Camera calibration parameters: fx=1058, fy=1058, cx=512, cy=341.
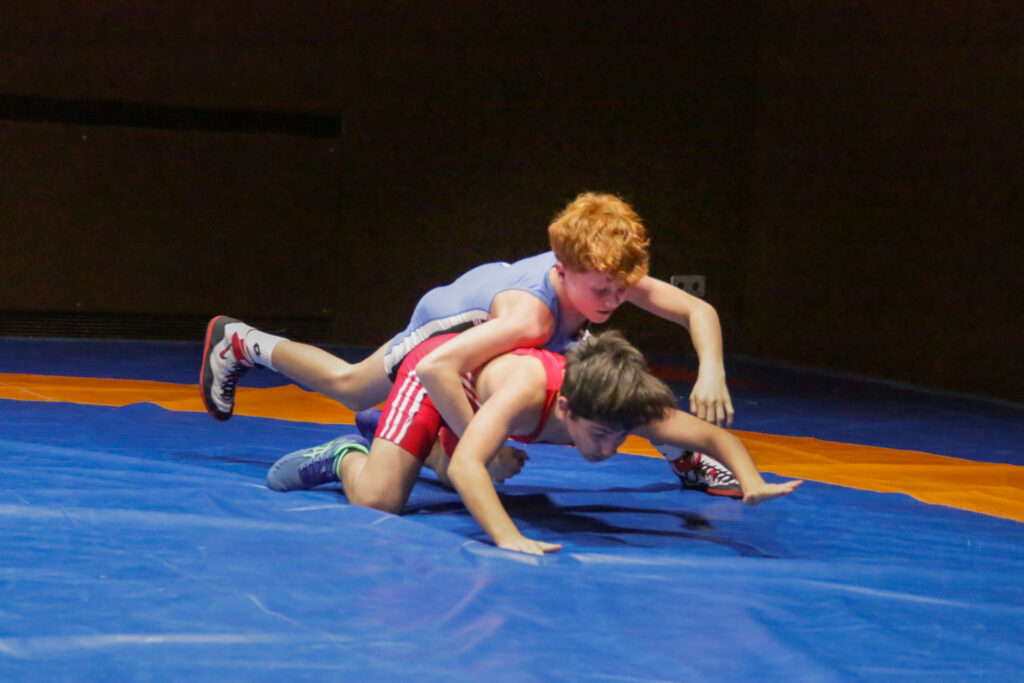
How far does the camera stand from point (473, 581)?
1.65 m

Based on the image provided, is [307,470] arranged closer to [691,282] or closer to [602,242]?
[602,242]

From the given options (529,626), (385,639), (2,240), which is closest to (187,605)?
(385,639)

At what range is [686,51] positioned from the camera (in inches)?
289

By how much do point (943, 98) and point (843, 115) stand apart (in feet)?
2.90

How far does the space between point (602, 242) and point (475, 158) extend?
198 inches

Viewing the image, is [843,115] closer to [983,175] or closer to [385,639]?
[983,175]

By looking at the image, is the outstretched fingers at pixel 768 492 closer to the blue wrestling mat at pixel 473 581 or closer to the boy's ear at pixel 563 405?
the blue wrestling mat at pixel 473 581

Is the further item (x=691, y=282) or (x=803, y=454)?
(x=691, y=282)

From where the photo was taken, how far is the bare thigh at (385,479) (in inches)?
85.8

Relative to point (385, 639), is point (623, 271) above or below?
above

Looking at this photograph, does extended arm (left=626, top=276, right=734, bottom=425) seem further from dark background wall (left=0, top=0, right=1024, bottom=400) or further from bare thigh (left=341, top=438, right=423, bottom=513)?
dark background wall (left=0, top=0, right=1024, bottom=400)

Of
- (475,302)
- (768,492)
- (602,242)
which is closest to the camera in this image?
(768,492)

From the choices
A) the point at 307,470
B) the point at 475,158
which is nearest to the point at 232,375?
the point at 307,470

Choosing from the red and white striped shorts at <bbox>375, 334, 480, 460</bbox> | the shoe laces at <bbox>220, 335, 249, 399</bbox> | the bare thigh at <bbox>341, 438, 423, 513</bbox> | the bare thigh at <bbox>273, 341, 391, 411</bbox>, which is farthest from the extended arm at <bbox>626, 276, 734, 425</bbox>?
the shoe laces at <bbox>220, 335, 249, 399</bbox>
